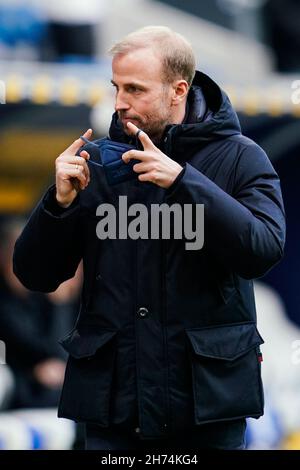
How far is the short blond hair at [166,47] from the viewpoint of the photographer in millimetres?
4180

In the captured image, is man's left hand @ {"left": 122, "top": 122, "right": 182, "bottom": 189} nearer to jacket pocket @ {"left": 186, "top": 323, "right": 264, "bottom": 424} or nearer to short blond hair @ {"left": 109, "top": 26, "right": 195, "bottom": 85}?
short blond hair @ {"left": 109, "top": 26, "right": 195, "bottom": 85}

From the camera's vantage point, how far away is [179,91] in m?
4.25

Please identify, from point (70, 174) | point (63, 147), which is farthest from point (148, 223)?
point (63, 147)

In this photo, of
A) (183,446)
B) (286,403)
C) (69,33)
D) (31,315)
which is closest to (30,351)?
(31,315)

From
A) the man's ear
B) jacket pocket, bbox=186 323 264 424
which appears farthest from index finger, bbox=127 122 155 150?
jacket pocket, bbox=186 323 264 424

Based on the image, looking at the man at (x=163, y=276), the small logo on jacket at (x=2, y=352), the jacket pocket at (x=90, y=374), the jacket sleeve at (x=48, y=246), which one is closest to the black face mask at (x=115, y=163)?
the man at (x=163, y=276)

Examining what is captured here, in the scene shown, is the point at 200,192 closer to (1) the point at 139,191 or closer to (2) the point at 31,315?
(1) the point at 139,191

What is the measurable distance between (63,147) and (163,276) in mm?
7124

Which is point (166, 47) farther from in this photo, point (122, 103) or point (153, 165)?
point (153, 165)

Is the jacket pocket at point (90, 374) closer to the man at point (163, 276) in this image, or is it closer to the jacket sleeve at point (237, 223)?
the man at point (163, 276)

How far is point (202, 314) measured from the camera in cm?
414

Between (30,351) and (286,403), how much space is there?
166cm

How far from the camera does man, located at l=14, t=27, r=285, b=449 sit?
4.11 m

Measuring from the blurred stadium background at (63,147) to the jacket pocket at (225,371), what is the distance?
128 inches
